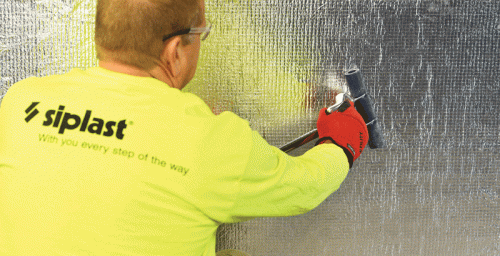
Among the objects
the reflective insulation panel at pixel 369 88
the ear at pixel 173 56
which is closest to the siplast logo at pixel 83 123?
the ear at pixel 173 56

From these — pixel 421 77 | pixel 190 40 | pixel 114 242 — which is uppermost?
pixel 190 40

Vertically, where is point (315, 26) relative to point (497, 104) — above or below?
above

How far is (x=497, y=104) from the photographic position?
826mm

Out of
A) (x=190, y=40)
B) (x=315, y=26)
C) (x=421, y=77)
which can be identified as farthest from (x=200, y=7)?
(x=421, y=77)

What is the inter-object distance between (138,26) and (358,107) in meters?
0.53

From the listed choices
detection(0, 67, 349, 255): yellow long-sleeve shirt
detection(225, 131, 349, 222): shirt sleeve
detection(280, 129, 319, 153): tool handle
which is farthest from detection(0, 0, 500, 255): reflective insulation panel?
detection(0, 67, 349, 255): yellow long-sleeve shirt

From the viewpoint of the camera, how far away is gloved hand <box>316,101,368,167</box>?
2.18 ft

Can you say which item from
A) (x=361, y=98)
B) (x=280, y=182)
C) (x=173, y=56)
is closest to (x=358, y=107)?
(x=361, y=98)

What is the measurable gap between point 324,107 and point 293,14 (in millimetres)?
244

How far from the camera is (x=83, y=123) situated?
0.41m

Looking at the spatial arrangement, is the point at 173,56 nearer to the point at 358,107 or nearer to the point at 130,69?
the point at 130,69

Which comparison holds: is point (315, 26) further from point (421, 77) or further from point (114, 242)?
point (114, 242)

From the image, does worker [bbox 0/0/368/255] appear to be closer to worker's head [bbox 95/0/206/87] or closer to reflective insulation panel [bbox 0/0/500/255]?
worker's head [bbox 95/0/206/87]

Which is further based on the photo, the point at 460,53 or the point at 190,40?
the point at 460,53
